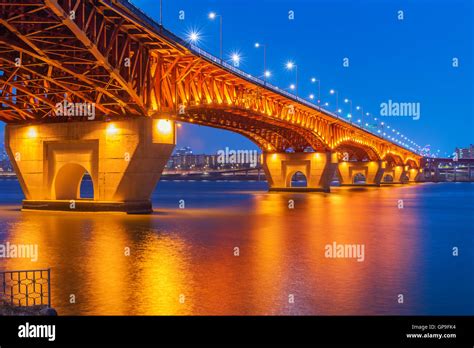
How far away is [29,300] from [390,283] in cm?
988

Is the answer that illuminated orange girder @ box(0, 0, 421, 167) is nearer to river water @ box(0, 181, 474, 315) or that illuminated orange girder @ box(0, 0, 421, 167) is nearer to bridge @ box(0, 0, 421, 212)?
Result: bridge @ box(0, 0, 421, 212)

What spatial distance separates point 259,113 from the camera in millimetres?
61938

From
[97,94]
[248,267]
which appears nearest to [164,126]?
[97,94]

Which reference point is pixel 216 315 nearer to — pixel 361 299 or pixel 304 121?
pixel 361 299

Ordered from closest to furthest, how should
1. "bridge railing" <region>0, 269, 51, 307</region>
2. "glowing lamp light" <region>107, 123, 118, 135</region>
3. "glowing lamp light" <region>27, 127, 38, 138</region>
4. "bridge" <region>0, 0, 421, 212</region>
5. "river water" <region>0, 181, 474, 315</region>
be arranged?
1. "bridge railing" <region>0, 269, 51, 307</region>
2. "river water" <region>0, 181, 474, 315</region>
3. "bridge" <region>0, 0, 421, 212</region>
4. "glowing lamp light" <region>107, 123, 118, 135</region>
5. "glowing lamp light" <region>27, 127, 38, 138</region>

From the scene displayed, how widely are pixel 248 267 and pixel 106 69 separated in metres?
19.3

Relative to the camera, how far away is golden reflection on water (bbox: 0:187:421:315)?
14062mm

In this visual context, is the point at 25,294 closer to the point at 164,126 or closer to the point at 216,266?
the point at 216,266

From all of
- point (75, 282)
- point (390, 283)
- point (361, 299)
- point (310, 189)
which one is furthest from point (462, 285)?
point (310, 189)

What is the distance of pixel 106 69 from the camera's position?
1352 inches

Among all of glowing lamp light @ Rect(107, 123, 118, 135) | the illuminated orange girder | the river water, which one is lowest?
the river water

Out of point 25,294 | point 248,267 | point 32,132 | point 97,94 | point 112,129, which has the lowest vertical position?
point 248,267

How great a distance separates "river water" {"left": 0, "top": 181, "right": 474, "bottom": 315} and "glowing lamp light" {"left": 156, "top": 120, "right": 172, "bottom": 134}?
9026mm

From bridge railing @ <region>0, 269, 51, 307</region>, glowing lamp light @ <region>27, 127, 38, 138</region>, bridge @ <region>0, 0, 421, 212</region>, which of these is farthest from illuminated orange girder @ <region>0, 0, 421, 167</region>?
bridge railing @ <region>0, 269, 51, 307</region>
